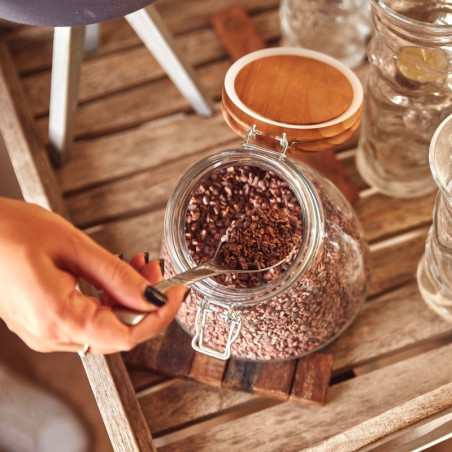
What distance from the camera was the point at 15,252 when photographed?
1.31 ft

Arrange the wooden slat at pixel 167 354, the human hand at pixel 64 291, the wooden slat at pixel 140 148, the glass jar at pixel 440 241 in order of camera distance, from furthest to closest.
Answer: the wooden slat at pixel 140 148, the wooden slat at pixel 167 354, the glass jar at pixel 440 241, the human hand at pixel 64 291

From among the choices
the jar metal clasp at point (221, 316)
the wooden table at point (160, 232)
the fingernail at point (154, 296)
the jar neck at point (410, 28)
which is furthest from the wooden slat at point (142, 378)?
the jar neck at point (410, 28)

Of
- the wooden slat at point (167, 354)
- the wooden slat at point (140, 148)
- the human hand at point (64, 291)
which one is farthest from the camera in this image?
the wooden slat at point (140, 148)

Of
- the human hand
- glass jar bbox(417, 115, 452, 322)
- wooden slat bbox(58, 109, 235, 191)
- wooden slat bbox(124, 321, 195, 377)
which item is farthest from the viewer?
wooden slat bbox(58, 109, 235, 191)

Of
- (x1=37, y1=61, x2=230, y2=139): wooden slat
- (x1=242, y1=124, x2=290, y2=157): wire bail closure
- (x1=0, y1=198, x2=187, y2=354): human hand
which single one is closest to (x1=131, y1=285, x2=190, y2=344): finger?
(x1=0, y1=198, x2=187, y2=354): human hand

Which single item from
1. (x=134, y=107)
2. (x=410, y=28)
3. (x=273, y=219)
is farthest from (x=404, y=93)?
(x=134, y=107)

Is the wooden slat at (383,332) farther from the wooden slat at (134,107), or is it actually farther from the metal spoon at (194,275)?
the wooden slat at (134,107)

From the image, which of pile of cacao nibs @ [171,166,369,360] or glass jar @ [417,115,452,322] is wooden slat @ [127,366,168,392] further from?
glass jar @ [417,115,452,322]

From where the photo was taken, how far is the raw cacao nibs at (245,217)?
48cm

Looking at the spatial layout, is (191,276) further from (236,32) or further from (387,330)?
(236,32)

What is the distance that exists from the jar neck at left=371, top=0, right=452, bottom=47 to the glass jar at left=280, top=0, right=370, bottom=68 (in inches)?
8.4

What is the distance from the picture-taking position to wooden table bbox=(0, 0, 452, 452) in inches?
21.7

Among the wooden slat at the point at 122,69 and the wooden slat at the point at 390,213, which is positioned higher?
the wooden slat at the point at 122,69

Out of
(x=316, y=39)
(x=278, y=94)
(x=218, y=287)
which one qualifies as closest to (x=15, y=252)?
(x=218, y=287)
